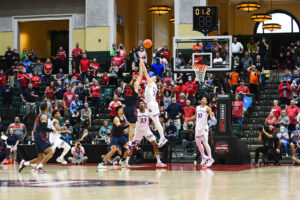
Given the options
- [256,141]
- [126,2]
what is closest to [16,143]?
[256,141]

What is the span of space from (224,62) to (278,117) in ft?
12.3

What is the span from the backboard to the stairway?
373 centimetres

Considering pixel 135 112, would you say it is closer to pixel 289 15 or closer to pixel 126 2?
pixel 126 2

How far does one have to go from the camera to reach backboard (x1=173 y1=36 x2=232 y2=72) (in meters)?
20.1

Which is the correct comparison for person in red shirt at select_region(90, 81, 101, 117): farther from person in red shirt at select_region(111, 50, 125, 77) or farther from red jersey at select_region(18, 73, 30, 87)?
red jersey at select_region(18, 73, 30, 87)

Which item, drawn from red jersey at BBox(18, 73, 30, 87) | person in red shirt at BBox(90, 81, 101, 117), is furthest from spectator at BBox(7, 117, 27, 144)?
red jersey at BBox(18, 73, 30, 87)

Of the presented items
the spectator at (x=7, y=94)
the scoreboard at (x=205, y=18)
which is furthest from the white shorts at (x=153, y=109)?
the spectator at (x=7, y=94)

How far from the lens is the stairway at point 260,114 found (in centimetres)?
2255

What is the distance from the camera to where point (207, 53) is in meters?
20.7

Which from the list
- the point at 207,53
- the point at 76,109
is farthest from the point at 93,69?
the point at 207,53

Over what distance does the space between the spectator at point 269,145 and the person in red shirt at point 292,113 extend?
2.19 metres

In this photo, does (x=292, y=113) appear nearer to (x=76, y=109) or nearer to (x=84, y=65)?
(x=76, y=109)

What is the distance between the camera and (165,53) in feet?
94.1

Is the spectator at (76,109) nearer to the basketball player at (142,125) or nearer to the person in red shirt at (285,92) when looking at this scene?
the basketball player at (142,125)
